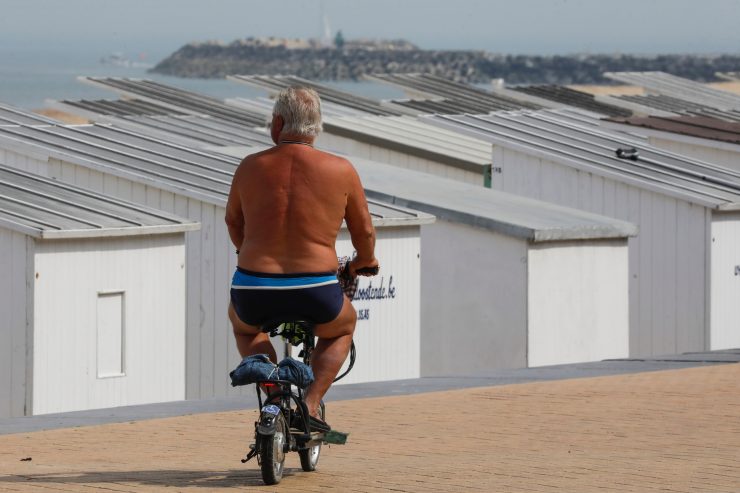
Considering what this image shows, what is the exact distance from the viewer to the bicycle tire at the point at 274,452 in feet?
25.2

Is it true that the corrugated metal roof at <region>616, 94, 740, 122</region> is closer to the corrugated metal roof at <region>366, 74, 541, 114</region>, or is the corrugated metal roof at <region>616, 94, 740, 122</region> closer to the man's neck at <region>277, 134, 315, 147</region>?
the corrugated metal roof at <region>366, 74, 541, 114</region>

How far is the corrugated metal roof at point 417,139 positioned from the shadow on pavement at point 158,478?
21.2m

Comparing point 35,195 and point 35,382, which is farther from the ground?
point 35,195

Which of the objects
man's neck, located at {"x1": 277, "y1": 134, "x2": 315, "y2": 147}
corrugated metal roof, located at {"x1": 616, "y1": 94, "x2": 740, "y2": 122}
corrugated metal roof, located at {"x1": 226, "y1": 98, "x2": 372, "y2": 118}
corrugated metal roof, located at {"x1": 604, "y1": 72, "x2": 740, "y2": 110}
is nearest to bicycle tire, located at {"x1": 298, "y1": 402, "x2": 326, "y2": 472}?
man's neck, located at {"x1": 277, "y1": 134, "x2": 315, "y2": 147}

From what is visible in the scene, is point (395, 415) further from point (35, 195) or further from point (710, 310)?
point (710, 310)

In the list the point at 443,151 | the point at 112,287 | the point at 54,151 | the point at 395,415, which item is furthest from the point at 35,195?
the point at 443,151

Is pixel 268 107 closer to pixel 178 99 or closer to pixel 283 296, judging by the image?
pixel 178 99

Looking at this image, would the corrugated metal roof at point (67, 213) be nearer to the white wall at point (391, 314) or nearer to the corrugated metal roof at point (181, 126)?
the white wall at point (391, 314)

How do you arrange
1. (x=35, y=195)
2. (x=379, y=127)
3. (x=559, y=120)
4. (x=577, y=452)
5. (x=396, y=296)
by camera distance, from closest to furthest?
(x=577, y=452) < (x=35, y=195) < (x=396, y=296) < (x=559, y=120) < (x=379, y=127)

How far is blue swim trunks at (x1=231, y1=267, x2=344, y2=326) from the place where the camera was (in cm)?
793

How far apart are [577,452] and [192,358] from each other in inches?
413

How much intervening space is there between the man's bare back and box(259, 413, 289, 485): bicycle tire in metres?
0.71

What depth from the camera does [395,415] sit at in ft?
37.0

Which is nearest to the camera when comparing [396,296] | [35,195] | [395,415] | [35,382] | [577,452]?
[577,452]
